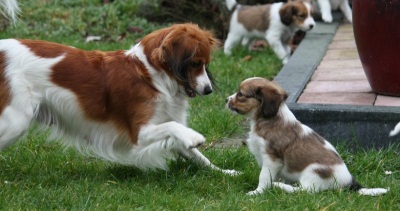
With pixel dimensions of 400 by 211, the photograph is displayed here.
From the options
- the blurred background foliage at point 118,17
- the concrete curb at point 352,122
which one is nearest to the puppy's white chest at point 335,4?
the blurred background foliage at point 118,17

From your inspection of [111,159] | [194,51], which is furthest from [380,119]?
[111,159]

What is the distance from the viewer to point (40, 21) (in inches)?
444

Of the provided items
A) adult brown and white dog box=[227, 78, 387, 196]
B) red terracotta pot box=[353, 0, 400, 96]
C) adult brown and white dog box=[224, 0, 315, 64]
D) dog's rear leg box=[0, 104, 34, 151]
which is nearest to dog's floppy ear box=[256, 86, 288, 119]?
adult brown and white dog box=[227, 78, 387, 196]

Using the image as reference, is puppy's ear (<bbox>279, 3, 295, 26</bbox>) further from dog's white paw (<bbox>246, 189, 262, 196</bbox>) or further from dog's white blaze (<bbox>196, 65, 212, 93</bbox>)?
dog's white paw (<bbox>246, 189, 262, 196</bbox>)

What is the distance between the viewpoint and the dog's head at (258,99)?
4.84m

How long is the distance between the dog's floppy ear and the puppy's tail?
64 centimetres

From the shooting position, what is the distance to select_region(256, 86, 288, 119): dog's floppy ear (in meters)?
4.83

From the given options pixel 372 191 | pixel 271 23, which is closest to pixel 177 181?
pixel 372 191

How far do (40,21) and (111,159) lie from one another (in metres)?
6.46

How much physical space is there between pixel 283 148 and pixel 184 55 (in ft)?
2.79

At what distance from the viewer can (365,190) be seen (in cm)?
467

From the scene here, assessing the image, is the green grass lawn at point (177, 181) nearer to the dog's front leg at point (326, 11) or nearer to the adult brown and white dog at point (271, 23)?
the adult brown and white dog at point (271, 23)

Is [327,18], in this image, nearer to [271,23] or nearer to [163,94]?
[271,23]

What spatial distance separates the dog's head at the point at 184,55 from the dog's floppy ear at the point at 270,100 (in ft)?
1.20
